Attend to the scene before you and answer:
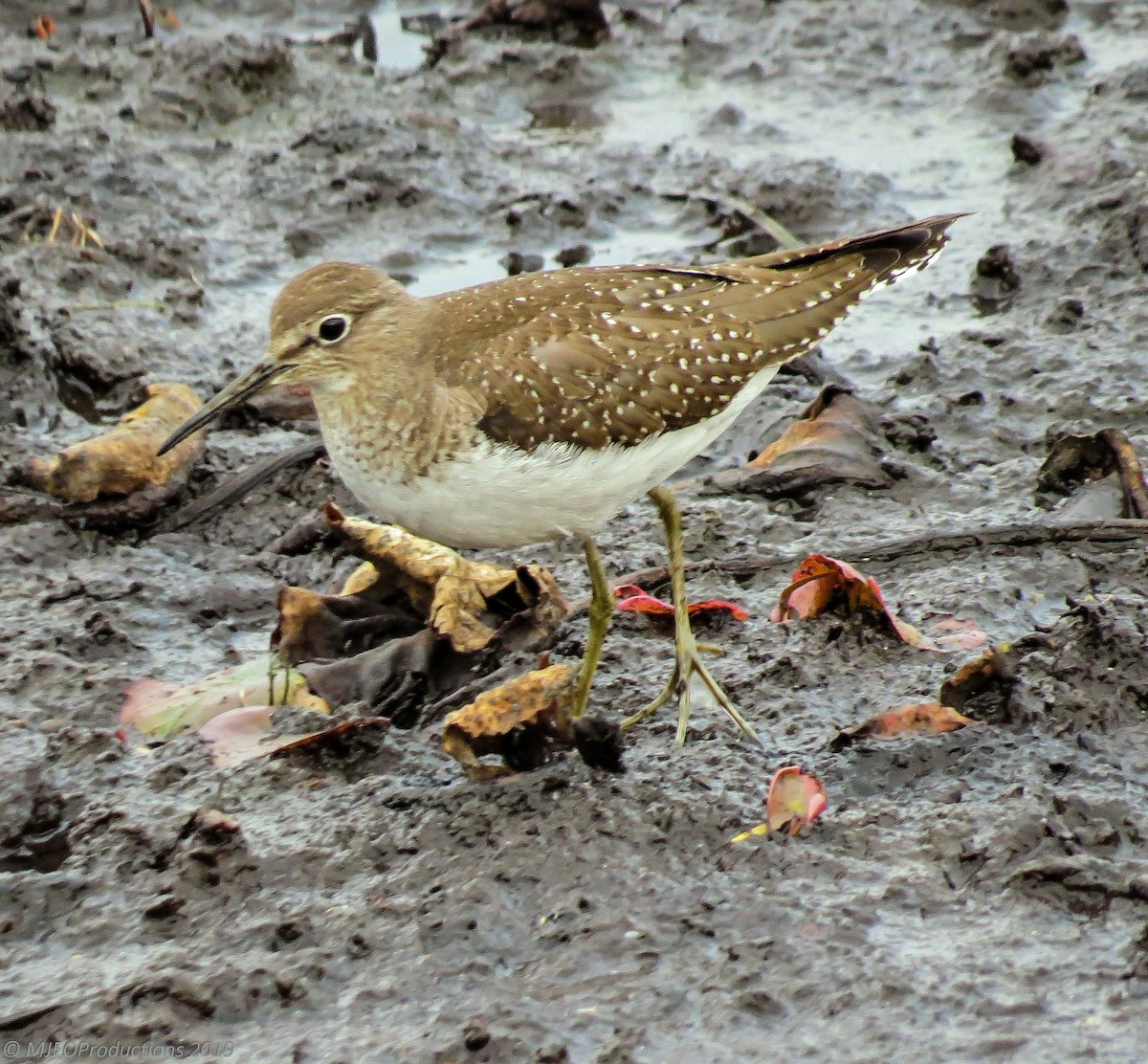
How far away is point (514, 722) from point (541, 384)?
1.05 metres

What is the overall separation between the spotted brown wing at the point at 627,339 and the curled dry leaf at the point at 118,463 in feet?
5.63

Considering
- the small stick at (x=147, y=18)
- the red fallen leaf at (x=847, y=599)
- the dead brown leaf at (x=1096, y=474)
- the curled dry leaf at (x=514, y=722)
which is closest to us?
the curled dry leaf at (x=514, y=722)

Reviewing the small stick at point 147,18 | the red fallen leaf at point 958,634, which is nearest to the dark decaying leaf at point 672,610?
the red fallen leaf at point 958,634

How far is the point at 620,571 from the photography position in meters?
6.24

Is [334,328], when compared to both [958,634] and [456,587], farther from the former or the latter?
[958,634]

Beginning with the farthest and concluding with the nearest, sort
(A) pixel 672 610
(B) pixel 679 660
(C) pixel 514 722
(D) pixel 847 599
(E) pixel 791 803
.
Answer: (A) pixel 672 610 → (D) pixel 847 599 → (B) pixel 679 660 → (C) pixel 514 722 → (E) pixel 791 803

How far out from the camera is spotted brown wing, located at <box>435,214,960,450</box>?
4969 millimetres

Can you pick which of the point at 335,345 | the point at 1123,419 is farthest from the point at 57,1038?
the point at 1123,419

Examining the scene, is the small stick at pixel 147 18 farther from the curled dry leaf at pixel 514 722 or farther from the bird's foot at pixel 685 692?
the curled dry leaf at pixel 514 722

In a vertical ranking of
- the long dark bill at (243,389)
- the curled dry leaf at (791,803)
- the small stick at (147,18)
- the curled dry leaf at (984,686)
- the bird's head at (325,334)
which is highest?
the small stick at (147,18)

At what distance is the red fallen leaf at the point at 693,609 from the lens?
576 centimetres

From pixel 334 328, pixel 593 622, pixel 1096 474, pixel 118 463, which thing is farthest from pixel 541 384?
pixel 1096 474

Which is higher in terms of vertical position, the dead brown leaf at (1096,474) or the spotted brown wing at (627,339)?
the spotted brown wing at (627,339)

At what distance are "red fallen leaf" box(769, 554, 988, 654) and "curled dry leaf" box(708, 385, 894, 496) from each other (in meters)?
0.92
